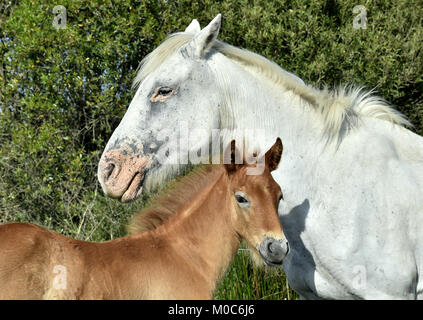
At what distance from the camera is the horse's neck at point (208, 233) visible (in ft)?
12.5

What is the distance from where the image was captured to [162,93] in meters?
3.91

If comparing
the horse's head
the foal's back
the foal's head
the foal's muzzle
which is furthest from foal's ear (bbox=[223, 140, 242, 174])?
the foal's back

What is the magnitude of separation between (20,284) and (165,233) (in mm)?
1008

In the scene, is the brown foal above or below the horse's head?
below

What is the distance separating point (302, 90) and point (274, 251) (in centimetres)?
127

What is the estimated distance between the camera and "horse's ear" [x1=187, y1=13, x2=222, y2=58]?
3.88m

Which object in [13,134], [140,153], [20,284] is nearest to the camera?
[20,284]

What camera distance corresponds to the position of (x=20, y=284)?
11.0 ft

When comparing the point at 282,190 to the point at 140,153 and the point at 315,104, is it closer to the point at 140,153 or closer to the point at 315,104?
the point at 315,104

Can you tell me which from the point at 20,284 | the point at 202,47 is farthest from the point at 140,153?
the point at 20,284

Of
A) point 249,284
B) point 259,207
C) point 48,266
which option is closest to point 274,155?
point 259,207

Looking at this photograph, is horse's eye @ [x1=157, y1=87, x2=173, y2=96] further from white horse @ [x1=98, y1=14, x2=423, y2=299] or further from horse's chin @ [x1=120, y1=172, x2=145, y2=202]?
horse's chin @ [x1=120, y1=172, x2=145, y2=202]

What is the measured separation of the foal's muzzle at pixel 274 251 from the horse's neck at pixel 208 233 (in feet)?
1.20

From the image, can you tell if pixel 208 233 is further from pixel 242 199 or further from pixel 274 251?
pixel 274 251
